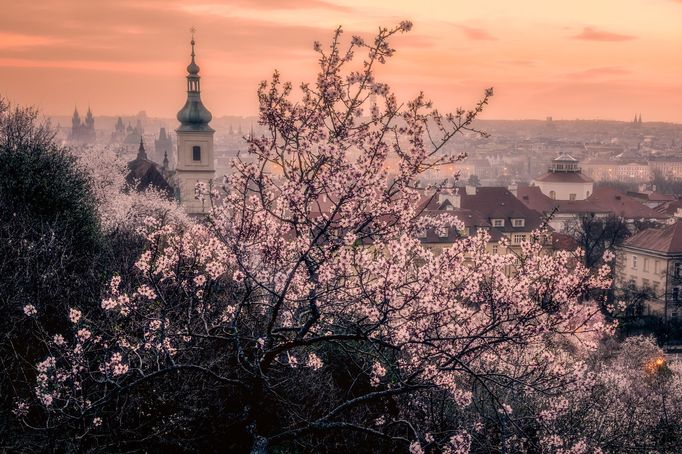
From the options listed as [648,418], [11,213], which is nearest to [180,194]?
[11,213]

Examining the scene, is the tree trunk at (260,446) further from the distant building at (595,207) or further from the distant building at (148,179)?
the distant building at (595,207)

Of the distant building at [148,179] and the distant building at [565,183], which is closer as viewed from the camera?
the distant building at [148,179]

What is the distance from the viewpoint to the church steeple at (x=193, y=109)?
64438 mm

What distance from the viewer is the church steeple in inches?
2537

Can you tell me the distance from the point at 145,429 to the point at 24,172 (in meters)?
10.7

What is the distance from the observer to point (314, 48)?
337 inches

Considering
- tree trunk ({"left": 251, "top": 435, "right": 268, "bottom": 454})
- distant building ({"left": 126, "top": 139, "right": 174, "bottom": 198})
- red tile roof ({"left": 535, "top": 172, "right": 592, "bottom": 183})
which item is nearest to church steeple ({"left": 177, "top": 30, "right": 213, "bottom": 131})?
distant building ({"left": 126, "top": 139, "right": 174, "bottom": 198})

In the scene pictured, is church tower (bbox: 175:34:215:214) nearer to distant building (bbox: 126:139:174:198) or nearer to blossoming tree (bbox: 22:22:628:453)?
distant building (bbox: 126:139:174:198)

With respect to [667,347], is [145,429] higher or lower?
higher

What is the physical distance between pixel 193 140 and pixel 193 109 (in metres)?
2.79

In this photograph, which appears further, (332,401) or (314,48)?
(332,401)

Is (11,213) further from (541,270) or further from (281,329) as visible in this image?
(541,270)

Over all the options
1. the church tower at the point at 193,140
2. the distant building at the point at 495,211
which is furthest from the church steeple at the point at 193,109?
the distant building at the point at 495,211

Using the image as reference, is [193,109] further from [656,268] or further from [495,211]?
[656,268]
